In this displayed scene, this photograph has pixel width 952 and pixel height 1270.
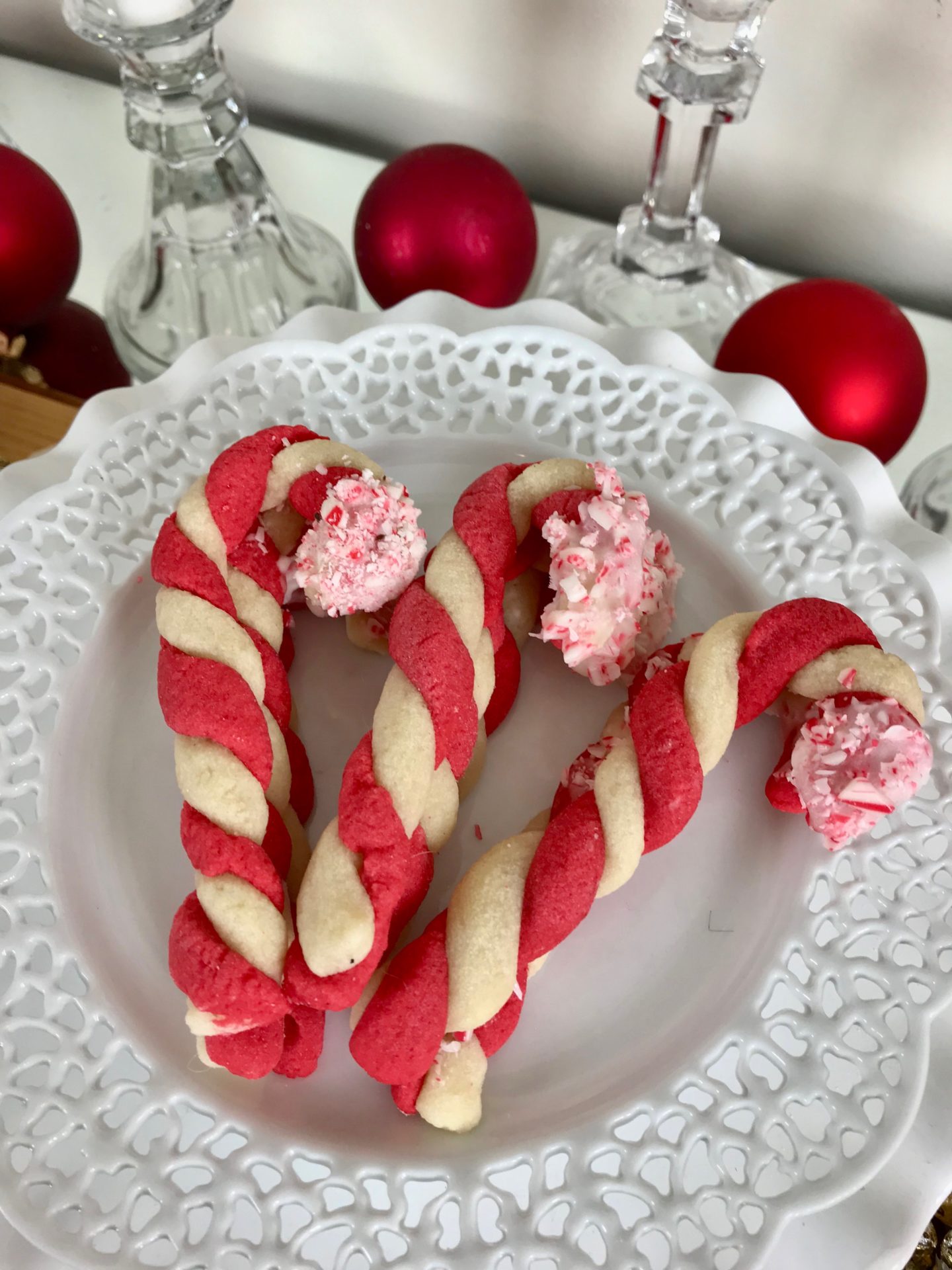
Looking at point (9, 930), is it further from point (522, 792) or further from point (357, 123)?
point (357, 123)

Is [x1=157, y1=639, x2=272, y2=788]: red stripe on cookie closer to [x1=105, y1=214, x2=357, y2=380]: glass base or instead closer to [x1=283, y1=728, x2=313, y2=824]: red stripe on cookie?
[x1=283, y1=728, x2=313, y2=824]: red stripe on cookie

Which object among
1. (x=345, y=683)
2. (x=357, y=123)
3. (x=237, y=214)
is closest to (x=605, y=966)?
(x=345, y=683)

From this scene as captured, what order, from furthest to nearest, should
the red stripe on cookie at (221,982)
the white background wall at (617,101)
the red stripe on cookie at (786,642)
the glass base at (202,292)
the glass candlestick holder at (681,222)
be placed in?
the glass base at (202,292), the white background wall at (617,101), the glass candlestick holder at (681,222), the red stripe on cookie at (786,642), the red stripe on cookie at (221,982)

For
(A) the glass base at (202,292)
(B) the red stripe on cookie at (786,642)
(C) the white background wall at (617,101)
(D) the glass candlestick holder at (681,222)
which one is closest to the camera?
(B) the red stripe on cookie at (786,642)

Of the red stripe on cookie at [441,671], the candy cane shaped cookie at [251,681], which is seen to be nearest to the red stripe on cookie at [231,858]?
the candy cane shaped cookie at [251,681]

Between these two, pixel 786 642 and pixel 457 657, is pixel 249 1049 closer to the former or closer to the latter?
pixel 457 657

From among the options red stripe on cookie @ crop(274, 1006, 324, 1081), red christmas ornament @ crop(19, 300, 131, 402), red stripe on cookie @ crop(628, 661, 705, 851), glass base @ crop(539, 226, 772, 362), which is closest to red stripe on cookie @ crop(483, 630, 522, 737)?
red stripe on cookie @ crop(628, 661, 705, 851)

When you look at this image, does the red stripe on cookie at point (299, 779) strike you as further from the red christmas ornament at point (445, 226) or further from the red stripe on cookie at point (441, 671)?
the red christmas ornament at point (445, 226)
